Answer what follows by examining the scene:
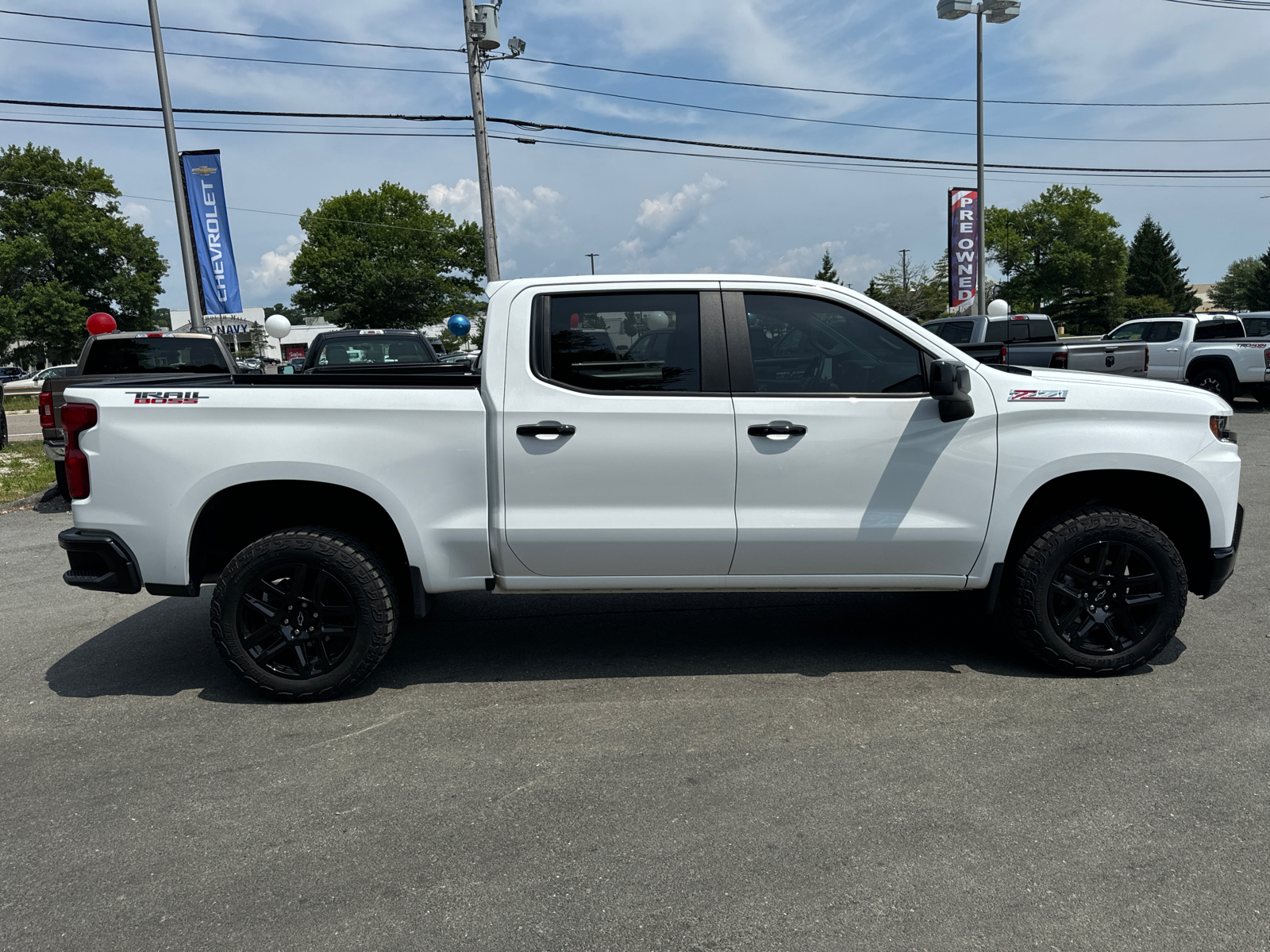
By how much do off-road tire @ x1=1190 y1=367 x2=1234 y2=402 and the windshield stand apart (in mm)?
13769

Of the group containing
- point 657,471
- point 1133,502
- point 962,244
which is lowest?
point 1133,502

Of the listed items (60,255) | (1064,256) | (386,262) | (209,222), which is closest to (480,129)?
(209,222)

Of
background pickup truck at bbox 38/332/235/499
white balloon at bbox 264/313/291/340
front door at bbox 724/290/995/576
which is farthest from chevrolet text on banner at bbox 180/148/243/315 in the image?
front door at bbox 724/290/995/576

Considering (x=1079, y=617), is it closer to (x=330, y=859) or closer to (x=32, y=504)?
(x=330, y=859)

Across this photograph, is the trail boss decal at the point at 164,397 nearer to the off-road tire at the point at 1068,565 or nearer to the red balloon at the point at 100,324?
the off-road tire at the point at 1068,565

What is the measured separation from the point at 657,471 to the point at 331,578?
155 cm

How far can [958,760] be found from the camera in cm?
344

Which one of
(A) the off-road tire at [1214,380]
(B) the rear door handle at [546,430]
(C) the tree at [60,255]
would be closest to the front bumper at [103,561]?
(B) the rear door handle at [546,430]

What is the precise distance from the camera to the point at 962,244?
25.2 m

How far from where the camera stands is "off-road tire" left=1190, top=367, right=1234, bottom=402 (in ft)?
53.9

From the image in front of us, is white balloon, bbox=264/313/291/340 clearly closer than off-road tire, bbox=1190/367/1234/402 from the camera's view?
No

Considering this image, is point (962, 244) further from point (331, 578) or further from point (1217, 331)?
point (331, 578)

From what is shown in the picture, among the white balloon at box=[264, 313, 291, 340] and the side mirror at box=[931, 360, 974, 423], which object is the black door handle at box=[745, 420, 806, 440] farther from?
the white balloon at box=[264, 313, 291, 340]

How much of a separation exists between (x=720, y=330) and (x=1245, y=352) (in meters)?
15.8
